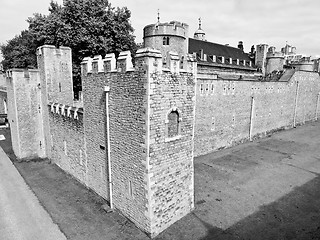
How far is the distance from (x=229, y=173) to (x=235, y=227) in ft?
21.8

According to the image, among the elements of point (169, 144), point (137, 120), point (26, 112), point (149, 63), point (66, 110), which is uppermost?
point (149, 63)

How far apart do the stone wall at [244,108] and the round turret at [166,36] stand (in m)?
6.27

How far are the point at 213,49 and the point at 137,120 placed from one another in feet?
102

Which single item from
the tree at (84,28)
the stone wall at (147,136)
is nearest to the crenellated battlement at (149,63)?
the stone wall at (147,136)

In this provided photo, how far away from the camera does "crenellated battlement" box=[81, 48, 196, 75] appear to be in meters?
8.87

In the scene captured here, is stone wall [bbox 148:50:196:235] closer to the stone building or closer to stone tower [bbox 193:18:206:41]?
the stone building

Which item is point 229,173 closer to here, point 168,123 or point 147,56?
point 168,123

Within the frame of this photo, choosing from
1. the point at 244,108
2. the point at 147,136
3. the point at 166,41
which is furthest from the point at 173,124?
the point at 244,108

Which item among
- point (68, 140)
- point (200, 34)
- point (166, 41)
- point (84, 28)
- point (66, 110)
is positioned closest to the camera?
point (66, 110)

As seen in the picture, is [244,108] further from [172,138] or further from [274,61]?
[274,61]

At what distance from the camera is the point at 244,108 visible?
25156mm

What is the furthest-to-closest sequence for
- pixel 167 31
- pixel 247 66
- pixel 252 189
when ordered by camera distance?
pixel 247 66 < pixel 167 31 < pixel 252 189

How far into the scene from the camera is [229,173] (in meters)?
16.9

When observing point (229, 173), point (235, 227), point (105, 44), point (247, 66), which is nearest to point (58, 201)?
point (235, 227)
